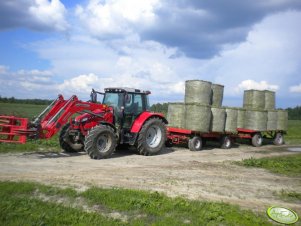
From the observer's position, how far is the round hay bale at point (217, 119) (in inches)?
599

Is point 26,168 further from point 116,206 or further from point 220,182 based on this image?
point 220,182

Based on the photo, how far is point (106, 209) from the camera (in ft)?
19.3

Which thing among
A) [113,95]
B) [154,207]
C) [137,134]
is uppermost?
[113,95]

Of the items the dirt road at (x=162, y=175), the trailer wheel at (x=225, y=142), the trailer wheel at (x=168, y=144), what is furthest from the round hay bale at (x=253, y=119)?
the dirt road at (x=162, y=175)

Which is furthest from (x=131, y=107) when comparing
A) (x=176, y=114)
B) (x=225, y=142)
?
(x=225, y=142)

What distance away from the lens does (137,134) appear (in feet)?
39.8

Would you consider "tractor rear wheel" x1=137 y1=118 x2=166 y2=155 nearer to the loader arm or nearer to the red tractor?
the red tractor

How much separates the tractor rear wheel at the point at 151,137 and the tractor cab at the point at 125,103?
1.88 ft

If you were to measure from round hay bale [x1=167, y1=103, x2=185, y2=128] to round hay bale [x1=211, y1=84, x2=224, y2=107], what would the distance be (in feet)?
6.00

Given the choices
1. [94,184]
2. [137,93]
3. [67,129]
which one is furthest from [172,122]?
[94,184]

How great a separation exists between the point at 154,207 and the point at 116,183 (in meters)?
1.95

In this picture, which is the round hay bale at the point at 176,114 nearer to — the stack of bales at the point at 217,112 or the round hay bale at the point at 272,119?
the stack of bales at the point at 217,112

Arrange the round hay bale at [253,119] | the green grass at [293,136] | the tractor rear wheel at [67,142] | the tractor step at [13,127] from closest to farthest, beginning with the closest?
1. the tractor step at [13,127]
2. the tractor rear wheel at [67,142]
3. the round hay bale at [253,119]
4. the green grass at [293,136]

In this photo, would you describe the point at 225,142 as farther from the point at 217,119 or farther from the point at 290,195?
the point at 290,195
